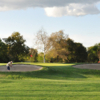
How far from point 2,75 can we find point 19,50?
108ft

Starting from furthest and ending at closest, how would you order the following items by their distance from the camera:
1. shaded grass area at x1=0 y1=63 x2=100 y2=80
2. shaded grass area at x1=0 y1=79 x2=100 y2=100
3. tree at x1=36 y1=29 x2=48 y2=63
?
tree at x1=36 y1=29 x2=48 y2=63, shaded grass area at x1=0 y1=63 x2=100 y2=80, shaded grass area at x1=0 y1=79 x2=100 y2=100

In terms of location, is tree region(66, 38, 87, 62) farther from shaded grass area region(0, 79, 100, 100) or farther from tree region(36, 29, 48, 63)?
shaded grass area region(0, 79, 100, 100)

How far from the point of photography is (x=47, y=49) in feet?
138

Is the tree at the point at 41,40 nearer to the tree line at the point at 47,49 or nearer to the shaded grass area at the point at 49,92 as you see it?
the tree line at the point at 47,49

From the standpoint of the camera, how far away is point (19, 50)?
4812cm

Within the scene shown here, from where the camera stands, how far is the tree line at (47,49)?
4197 cm

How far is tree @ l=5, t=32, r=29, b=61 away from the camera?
157ft

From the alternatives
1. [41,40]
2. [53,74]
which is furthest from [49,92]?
[41,40]

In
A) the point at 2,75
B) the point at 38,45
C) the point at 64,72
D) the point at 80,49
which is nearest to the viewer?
the point at 2,75

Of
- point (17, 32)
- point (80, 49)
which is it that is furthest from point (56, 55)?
point (17, 32)

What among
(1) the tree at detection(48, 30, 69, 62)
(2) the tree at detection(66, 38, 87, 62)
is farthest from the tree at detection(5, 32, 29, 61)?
(2) the tree at detection(66, 38, 87, 62)

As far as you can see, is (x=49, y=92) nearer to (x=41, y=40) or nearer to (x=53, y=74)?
(x=53, y=74)

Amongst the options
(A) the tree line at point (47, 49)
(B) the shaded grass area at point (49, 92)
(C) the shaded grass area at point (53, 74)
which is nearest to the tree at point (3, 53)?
(A) the tree line at point (47, 49)

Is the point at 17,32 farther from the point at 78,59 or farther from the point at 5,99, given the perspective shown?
the point at 5,99
